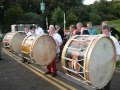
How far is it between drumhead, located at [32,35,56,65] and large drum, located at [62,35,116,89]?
14.9 ft

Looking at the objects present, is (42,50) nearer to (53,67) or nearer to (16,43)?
(53,67)

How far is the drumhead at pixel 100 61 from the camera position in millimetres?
9469

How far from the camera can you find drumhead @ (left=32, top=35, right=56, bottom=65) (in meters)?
14.8

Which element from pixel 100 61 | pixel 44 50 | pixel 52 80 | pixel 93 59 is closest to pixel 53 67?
pixel 44 50

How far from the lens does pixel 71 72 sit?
33.7 feet

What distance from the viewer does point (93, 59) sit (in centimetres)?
952

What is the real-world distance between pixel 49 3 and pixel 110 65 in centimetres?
8297

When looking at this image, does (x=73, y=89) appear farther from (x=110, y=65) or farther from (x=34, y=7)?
(x=34, y=7)

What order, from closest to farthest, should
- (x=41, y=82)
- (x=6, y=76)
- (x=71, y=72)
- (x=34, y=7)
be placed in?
(x=71, y=72) < (x=41, y=82) < (x=6, y=76) < (x=34, y=7)

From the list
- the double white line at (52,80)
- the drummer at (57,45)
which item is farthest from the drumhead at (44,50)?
the double white line at (52,80)

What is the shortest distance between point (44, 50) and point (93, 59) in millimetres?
5631

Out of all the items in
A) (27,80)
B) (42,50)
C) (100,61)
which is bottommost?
(27,80)

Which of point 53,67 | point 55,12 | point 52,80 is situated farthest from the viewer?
point 55,12

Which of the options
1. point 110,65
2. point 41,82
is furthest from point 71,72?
point 41,82
